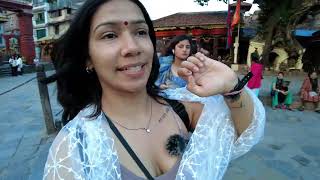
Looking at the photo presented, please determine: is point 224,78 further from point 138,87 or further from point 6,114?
point 6,114

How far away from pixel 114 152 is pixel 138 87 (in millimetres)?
256

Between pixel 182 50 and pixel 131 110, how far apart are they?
2.30m

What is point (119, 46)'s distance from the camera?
3.76 ft

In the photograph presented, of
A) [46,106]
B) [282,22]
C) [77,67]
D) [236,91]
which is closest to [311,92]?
[46,106]

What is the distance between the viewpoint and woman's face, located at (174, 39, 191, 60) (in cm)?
348

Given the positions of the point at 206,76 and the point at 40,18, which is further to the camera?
the point at 40,18

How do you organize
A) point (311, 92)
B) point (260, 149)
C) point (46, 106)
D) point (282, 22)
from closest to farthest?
point (260, 149) → point (46, 106) → point (311, 92) → point (282, 22)

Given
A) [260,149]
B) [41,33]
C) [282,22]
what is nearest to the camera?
[260,149]

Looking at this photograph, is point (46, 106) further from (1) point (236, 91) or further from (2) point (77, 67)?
(1) point (236, 91)

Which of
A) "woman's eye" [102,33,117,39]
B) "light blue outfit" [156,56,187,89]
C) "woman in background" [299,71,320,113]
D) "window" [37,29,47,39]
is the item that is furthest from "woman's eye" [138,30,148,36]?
"window" [37,29,47,39]

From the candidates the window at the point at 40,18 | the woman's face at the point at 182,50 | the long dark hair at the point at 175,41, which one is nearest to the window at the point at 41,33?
the window at the point at 40,18

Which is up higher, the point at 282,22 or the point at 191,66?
the point at 282,22

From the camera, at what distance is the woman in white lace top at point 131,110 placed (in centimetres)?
111

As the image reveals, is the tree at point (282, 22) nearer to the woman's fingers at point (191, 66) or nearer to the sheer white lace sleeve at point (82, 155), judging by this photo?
the woman's fingers at point (191, 66)
